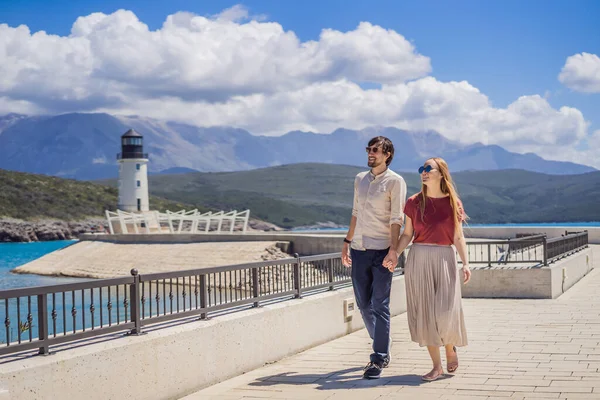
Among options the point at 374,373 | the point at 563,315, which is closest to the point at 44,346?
the point at 374,373

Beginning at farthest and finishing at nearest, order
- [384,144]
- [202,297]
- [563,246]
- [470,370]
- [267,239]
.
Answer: [267,239], [563,246], [202,297], [470,370], [384,144]

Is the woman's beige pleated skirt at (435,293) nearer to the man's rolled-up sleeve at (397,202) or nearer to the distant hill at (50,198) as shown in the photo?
the man's rolled-up sleeve at (397,202)

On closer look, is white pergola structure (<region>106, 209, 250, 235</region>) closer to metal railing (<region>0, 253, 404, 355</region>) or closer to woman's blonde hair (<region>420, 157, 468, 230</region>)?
metal railing (<region>0, 253, 404, 355</region>)

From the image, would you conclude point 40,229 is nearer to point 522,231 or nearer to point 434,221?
point 522,231

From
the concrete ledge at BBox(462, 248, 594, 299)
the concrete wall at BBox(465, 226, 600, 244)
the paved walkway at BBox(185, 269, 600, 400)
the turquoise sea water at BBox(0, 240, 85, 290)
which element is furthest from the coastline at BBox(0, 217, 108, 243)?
the paved walkway at BBox(185, 269, 600, 400)

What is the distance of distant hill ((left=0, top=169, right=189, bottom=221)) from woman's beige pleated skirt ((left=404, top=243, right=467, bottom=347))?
103m

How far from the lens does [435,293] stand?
24.6 feet

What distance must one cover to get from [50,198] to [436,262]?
361 ft

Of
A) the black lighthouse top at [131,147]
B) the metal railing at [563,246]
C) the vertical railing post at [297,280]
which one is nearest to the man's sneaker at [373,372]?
the vertical railing post at [297,280]

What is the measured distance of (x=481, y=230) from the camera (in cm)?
4319

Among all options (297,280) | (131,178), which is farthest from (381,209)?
(131,178)

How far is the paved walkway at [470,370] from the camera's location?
7.16 m

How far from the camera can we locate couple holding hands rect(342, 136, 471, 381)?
7.46 metres

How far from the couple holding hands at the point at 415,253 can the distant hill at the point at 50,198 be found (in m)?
102
